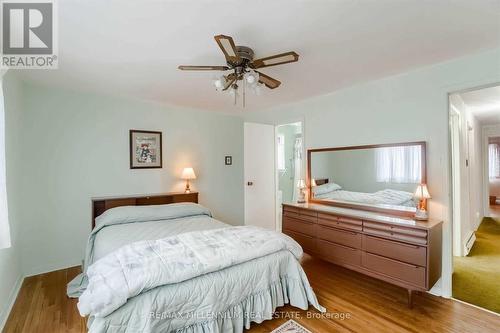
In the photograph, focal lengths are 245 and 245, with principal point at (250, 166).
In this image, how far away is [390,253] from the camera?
8.11 ft

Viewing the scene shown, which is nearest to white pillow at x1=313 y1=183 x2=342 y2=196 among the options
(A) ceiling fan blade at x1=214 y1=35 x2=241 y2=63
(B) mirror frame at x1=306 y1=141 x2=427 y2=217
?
(B) mirror frame at x1=306 y1=141 x2=427 y2=217

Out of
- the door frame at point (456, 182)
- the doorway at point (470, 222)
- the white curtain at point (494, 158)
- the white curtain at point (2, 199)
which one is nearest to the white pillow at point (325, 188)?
the doorway at point (470, 222)

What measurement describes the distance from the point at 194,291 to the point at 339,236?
74.6 inches

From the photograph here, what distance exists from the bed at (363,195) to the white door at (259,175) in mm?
1171

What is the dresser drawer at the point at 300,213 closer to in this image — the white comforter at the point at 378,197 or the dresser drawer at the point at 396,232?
the white comforter at the point at 378,197

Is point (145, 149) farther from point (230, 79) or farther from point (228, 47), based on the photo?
point (228, 47)

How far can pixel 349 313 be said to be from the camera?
87.7 inches

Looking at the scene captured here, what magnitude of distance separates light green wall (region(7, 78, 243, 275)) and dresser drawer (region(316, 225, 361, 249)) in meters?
2.37

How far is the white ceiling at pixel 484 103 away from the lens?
3.28m

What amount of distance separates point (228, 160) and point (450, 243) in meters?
3.43

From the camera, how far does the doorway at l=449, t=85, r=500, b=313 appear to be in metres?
2.62

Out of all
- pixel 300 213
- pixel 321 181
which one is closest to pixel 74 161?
pixel 300 213

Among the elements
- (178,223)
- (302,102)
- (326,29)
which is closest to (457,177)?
(302,102)

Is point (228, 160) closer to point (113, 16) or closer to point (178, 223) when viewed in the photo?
point (178, 223)
